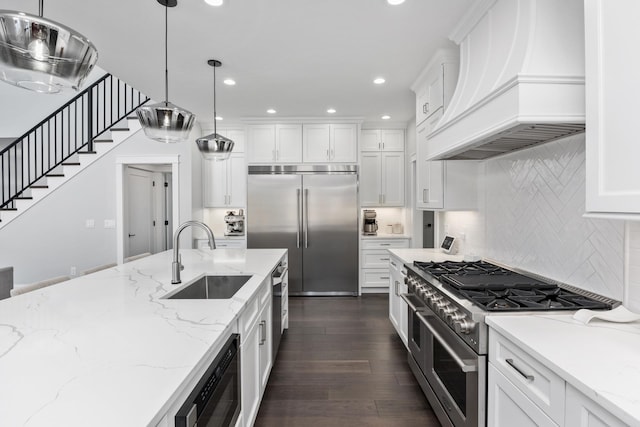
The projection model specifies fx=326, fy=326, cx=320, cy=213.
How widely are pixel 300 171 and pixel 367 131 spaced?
134cm

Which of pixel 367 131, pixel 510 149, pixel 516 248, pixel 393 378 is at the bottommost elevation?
pixel 393 378

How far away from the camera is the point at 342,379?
2600 millimetres

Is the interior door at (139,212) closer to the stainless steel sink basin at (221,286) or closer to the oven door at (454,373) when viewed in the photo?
the stainless steel sink basin at (221,286)

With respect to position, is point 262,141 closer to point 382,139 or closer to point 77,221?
point 382,139

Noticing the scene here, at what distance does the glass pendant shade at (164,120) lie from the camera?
1.99m

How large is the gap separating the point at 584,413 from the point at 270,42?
2884mm

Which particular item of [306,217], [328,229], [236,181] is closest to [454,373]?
[328,229]

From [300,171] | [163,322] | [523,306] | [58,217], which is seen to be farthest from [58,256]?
[523,306]

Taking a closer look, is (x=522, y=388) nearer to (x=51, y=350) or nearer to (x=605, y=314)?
(x=605, y=314)

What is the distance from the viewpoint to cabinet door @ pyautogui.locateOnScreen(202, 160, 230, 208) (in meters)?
5.43

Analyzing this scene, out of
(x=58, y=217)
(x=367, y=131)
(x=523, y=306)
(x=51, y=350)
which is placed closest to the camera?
(x=51, y=350)

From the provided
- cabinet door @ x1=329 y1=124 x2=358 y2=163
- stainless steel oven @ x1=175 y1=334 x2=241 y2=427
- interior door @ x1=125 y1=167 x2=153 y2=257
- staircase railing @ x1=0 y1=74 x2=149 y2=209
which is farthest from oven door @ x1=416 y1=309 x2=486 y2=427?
staircase railing @ x1=0 y1=74 x2=149 y2=209

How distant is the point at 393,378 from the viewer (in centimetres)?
262

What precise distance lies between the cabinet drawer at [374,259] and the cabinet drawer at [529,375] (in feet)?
11.9
